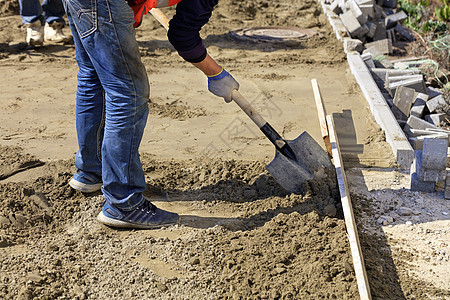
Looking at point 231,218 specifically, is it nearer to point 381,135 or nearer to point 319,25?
point 381,135

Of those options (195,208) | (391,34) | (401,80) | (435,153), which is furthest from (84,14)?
(391,34)

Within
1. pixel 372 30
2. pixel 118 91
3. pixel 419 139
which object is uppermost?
pixel 118 91

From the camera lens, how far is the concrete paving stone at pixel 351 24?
7.44 metres

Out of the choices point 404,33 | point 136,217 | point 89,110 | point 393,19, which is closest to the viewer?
point 136,217

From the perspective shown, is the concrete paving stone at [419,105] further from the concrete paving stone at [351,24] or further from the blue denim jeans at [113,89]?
the blue denim jeans at [113,89]

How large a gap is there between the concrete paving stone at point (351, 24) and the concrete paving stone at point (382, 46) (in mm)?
256

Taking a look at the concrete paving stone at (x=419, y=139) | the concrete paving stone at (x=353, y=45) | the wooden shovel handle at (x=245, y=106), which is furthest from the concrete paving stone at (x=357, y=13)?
the wooden shovel handle at (x=245, y=106)

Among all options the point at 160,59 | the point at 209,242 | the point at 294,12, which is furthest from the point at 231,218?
the point at 294,12

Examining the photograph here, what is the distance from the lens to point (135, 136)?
2973 millimetres

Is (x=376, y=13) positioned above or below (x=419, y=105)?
below

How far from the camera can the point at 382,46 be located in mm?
7359

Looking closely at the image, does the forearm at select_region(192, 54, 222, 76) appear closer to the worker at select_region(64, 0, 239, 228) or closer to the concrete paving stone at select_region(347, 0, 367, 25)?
the worker at select_region(64, 0, 239, 228)

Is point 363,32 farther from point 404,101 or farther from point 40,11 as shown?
point 40,11

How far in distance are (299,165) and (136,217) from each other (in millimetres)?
1194
